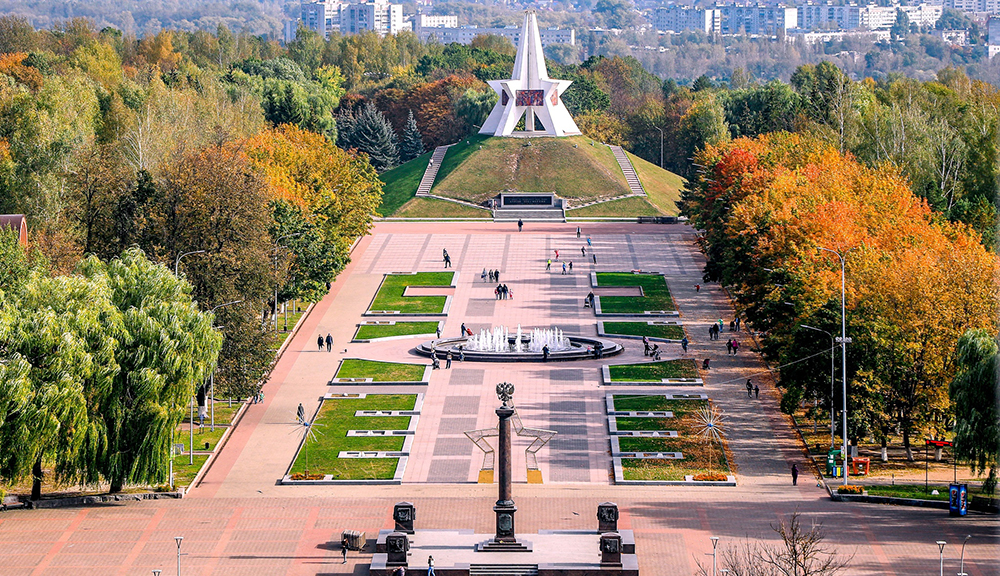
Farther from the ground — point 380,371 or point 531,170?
point 531,170

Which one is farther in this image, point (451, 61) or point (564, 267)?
point (451, 61)

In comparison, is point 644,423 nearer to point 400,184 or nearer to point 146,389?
point 146,389

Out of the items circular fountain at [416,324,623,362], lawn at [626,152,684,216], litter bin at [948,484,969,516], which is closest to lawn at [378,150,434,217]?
lawn at [626,152,684,216]

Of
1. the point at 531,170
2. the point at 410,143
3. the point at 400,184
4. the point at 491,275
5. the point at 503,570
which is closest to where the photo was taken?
the point at 503,570

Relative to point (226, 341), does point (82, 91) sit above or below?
above

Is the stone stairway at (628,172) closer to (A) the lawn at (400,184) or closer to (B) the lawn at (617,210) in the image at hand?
(B) the lawn at (617,210)

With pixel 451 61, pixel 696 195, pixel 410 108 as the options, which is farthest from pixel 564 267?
pixel 451 61

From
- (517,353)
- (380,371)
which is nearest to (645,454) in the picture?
(517,353)

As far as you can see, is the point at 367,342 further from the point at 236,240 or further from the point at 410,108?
the point at 410,108
